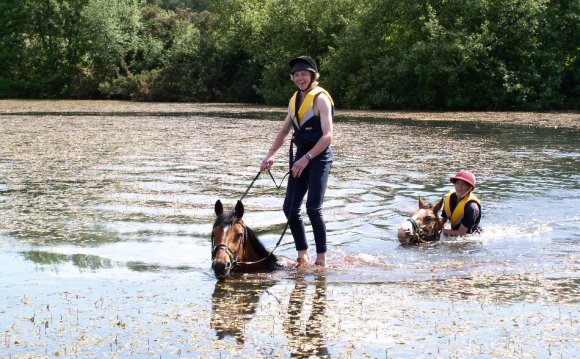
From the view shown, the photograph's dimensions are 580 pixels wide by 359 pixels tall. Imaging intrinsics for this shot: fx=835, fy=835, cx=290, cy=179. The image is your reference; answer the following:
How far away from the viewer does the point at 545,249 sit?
10406 millimetres

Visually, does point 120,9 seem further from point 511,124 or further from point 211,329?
point 211,329

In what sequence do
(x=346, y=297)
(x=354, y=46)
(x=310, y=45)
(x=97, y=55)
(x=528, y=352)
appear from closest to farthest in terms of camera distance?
(x=528, y=352) → (x=346, y=297) → (x=354, y=46) → (x=310, y=45) → (x=97, y=55)

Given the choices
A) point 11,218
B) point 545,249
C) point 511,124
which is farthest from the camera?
point 511,124

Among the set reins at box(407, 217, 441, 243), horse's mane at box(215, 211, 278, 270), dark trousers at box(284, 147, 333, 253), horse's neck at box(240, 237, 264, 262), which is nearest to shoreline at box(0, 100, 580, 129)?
reins at box(407, 217, 441, 243)

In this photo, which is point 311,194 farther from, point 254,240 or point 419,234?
point 419,234

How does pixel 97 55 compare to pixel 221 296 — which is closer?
pixel 221 296

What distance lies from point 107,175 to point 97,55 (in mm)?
42457

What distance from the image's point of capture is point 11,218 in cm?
1173

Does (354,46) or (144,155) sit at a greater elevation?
(354,46)

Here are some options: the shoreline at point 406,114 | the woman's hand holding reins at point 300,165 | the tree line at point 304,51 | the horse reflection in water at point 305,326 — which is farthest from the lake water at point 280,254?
the tree line at point 304,51

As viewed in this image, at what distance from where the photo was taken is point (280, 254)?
10.2m

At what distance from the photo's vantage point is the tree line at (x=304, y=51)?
38531mm

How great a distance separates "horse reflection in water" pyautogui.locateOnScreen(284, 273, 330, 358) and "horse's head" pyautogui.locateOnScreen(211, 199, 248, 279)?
65 centimetres

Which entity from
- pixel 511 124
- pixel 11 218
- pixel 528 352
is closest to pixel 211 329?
pixel 528 352
